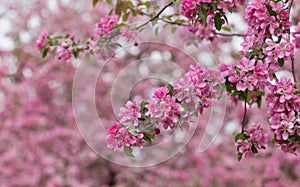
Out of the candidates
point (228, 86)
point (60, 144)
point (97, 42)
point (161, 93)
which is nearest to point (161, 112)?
point (161, 93)

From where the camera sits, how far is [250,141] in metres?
1.24

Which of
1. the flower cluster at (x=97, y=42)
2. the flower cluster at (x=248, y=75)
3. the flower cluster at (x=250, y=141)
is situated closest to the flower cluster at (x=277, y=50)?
the flower cluster at (x=248, y=75)

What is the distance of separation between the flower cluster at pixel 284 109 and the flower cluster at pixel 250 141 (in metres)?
0.12

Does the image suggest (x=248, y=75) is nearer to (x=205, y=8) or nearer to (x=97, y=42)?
(x=205, y=8)

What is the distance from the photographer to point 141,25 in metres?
1.45

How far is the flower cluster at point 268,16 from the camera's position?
1085mm

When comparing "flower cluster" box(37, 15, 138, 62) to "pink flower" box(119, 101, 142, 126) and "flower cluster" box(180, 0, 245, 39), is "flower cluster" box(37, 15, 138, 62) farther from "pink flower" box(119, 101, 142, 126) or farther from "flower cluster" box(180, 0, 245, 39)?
"pink flower" box(119, 101, 142, 126)

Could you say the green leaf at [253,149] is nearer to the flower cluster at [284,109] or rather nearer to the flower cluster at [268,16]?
the flower cluster at [284,109]

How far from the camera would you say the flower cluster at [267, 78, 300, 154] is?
107 cm

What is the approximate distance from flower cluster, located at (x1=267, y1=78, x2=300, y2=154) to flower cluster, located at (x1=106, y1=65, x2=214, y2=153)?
0.17 meters

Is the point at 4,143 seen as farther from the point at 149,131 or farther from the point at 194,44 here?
the point at 149,131

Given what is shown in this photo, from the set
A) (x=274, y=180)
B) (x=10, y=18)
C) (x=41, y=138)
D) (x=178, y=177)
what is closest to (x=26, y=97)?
(x=41, y=138)

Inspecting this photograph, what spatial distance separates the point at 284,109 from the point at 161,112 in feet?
0.99

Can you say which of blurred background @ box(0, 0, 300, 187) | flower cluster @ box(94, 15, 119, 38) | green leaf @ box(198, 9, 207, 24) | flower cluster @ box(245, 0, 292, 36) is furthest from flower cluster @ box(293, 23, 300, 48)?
blurred background @ box(0, 0, 300, 187)
